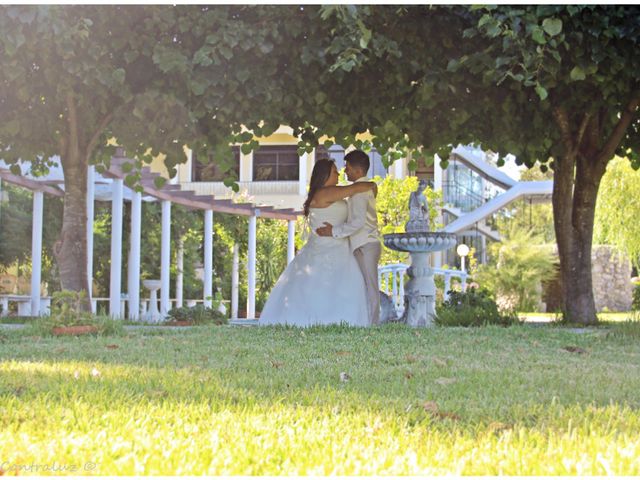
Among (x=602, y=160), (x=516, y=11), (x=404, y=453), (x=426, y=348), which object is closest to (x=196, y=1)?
(x=516, y=11)

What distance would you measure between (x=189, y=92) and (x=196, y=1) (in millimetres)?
999

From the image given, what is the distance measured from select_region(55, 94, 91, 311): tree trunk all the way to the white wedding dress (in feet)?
7.26

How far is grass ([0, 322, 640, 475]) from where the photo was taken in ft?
7.40

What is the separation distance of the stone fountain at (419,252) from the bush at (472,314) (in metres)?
0.23

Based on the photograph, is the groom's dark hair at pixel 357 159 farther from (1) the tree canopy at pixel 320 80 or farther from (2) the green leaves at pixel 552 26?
(2) the green leaves at pixel 552 26

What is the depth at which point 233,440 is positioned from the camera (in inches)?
98.4

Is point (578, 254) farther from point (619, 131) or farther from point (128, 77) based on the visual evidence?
point (128, 77)

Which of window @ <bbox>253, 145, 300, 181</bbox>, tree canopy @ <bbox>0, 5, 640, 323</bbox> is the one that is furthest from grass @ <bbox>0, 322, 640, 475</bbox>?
window @ <bbox>253, 145, 300, 181</bbox>

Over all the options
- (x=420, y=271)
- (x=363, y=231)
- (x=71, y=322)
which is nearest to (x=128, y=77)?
(x=71, y=322)

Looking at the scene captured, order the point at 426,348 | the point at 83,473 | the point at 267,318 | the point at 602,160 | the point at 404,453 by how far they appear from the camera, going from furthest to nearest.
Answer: the point at 602,160 < the point at 267,318 < the point at 426,348 < the point at 404,453 < the point at 83,473

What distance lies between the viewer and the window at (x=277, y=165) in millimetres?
31484

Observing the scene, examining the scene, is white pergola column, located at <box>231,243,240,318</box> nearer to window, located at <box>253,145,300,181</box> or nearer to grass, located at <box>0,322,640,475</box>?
window, located at <box>253,145,300,181</box>

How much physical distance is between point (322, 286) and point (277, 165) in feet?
74.3

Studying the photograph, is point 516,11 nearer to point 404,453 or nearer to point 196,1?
point 196,1
